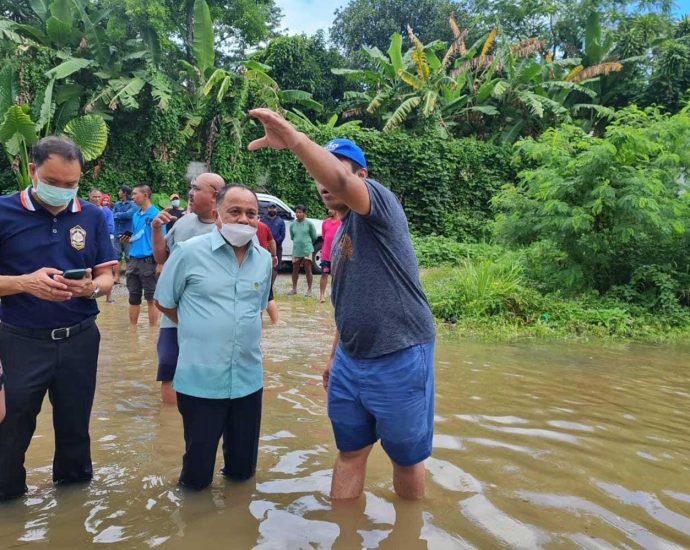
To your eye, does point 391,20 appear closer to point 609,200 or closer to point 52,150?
point 609,200

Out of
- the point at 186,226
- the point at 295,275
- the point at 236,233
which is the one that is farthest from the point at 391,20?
the point at 236,233

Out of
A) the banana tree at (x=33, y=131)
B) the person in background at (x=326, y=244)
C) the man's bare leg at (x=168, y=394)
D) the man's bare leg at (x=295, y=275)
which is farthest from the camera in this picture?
the banana tree at (x=33, y=131)

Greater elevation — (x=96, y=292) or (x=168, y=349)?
(x=96, y=292)

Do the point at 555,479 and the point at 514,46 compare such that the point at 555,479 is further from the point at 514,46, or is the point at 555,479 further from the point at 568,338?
the point at 514,46

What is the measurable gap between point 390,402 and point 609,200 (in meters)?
8.02

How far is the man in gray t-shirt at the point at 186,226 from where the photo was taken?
4.53 meters

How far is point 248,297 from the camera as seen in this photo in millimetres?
3359

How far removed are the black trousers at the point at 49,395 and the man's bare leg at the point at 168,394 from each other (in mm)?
1477

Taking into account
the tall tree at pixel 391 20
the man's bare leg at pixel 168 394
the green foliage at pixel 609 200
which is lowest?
the man's bare leg at pixel 168 394

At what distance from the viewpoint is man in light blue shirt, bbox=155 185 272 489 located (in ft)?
10.5

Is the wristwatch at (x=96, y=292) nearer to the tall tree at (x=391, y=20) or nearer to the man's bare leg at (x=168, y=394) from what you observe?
the man's bare leg at (x=168, y=394)

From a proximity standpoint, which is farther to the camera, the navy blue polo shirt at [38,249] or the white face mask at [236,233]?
the white face mask at [236,233]

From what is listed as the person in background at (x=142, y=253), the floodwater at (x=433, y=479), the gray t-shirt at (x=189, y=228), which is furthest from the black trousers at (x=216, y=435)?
the person in background at (x=142, y=253)

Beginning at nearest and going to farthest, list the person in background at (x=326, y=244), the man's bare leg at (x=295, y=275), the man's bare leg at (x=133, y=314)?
the man's bare leg at (x=133, y=314) < the person in background at (x=326, y=244) < the man's bare leg at (x=295, y=275)
